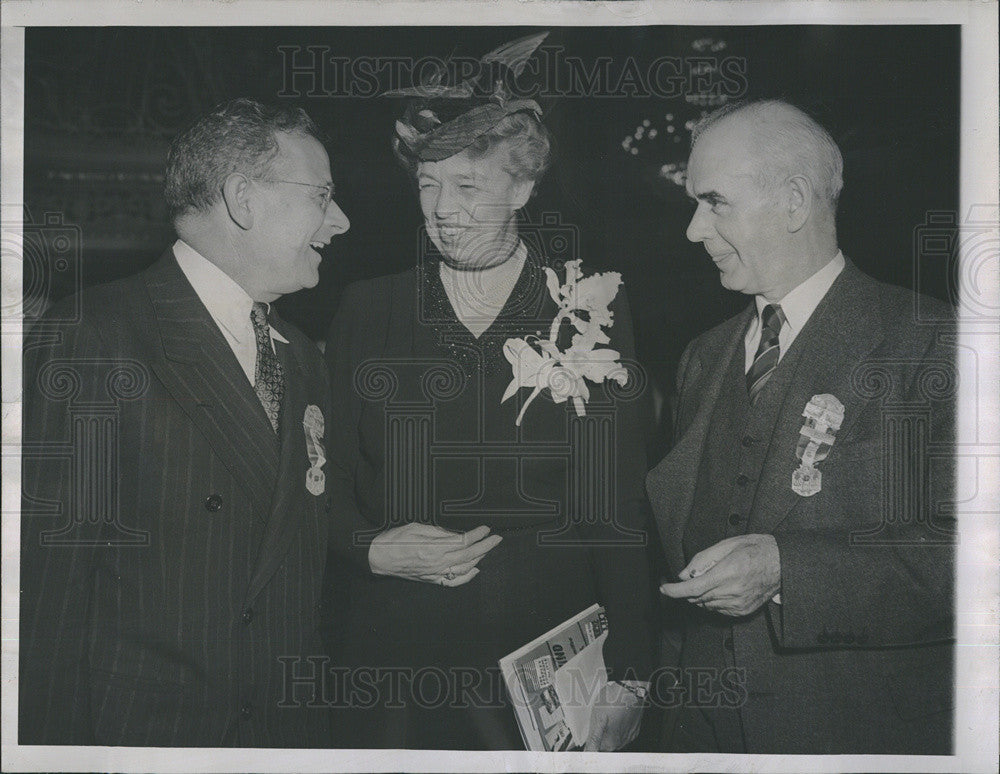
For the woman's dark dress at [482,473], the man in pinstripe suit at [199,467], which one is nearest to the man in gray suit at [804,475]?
the woman's dark dress at [482,473]

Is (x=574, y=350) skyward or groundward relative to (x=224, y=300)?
groundward

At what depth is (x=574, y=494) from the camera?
230cm

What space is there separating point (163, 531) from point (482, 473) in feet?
2.69

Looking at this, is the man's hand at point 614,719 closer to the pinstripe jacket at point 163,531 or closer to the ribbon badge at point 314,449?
the pinstripe jacket at point 163,531

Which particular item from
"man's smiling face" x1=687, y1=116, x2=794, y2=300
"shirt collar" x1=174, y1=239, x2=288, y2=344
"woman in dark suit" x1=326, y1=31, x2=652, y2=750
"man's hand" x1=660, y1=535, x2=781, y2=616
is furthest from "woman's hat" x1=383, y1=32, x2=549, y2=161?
"man's hand" x1=660, y1=535, x2=781, y2=616

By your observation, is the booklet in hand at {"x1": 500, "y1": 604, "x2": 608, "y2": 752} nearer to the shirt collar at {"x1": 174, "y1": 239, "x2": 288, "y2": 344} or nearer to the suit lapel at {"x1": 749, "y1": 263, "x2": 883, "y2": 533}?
the suit lapel at {"x1": 749, "y1": 263, "x2": 883, "y2": 533}

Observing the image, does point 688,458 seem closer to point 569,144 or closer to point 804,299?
point 804,299

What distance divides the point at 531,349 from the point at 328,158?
0.72 m

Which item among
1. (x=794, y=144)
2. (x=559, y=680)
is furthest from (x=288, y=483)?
(x=794, y=144)

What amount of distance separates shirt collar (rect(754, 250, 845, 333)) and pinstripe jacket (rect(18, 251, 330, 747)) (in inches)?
47.2

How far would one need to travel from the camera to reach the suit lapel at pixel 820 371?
2.22 metres

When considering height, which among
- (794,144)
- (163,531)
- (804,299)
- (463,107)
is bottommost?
(163,531)

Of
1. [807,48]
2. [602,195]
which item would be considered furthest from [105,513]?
[807,48]

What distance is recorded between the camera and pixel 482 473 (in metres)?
2.30
